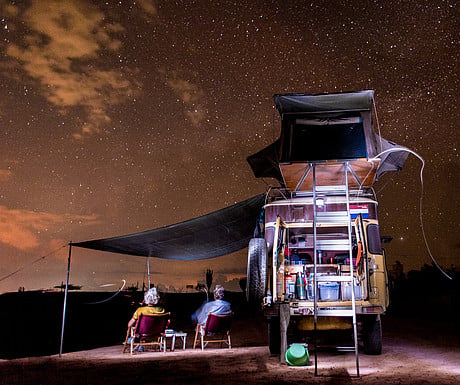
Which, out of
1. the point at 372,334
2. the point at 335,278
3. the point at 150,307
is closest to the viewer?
the point at 335,278

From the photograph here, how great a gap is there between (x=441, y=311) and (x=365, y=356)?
15621mm

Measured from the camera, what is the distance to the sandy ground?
451 cm

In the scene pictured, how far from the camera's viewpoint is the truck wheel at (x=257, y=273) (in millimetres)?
5984

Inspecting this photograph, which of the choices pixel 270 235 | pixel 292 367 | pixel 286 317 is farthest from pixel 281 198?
pixel 292 367

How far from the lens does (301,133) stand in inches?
257

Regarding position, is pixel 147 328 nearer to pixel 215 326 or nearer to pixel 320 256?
pixel 215 326

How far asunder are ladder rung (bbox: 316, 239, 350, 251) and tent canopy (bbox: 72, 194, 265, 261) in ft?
5.12

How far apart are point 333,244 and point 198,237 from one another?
283cm

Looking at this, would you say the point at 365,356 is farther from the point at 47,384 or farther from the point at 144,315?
the point at 47,384

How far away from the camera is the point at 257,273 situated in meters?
6.00

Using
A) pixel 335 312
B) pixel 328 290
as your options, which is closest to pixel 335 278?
pixel 335 312

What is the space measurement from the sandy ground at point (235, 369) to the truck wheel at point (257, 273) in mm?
910

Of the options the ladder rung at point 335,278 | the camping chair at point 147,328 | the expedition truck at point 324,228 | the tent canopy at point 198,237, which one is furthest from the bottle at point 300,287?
the camping chair at point 147,328

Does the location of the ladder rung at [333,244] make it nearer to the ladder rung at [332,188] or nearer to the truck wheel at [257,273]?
the ladder rung at [332,188]
